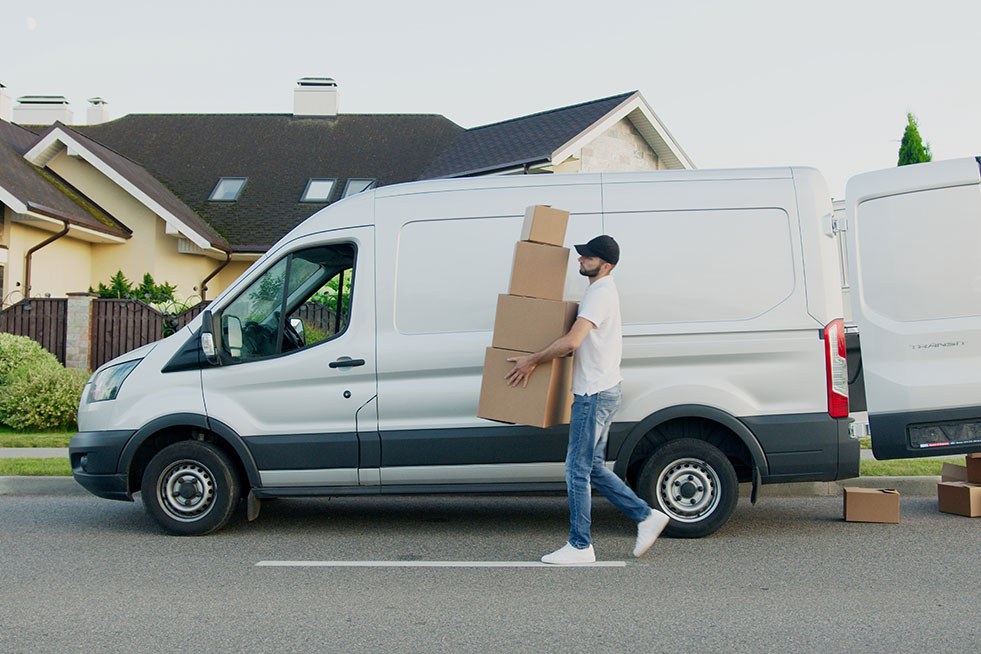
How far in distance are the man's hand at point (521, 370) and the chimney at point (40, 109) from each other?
2799 centimetres

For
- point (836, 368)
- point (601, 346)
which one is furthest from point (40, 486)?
point (836, 368)

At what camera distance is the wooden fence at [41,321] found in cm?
1606

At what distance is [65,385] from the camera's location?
1379cm

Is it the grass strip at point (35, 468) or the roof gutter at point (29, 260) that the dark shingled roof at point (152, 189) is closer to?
the roof gutter at point (29, 260)

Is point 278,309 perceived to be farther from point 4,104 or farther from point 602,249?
point 4,104

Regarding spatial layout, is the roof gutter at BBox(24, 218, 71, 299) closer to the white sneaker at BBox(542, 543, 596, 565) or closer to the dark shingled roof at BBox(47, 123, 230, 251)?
the dark shingled roof at BBox(47, 123, 230, 251)

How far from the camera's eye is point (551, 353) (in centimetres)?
629

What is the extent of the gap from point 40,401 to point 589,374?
1000 cm

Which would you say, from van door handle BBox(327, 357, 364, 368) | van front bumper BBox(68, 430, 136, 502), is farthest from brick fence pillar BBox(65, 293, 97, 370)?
van door handle BBox(327, 357, 364, 368)

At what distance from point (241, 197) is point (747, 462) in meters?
19.2

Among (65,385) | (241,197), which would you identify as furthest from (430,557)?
(241,197)

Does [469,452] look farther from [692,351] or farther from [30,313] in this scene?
[30,313]

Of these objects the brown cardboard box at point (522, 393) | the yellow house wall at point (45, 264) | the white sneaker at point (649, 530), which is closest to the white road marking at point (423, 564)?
the white sneaker at point (649, 530)

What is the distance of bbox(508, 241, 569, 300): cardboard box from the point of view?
6.46 metres
